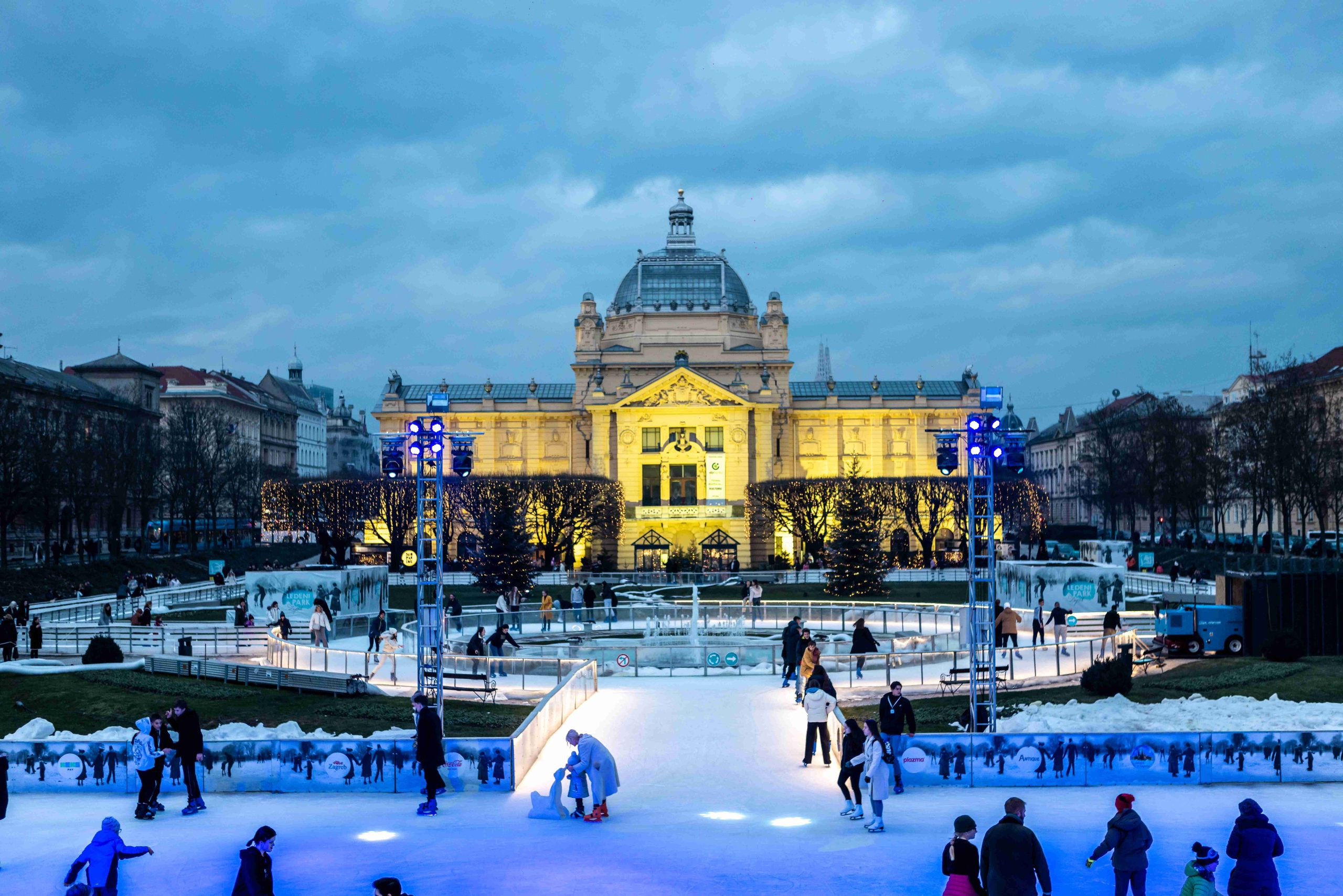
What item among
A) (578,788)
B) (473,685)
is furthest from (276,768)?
(473,685)

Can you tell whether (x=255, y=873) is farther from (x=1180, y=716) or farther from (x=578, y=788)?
(x=1180, y=716)

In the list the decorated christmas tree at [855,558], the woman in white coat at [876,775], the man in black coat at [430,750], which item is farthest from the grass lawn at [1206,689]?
the decorated christmas tree at [855,558]

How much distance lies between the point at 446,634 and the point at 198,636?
7257 millimetres

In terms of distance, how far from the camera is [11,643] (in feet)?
114

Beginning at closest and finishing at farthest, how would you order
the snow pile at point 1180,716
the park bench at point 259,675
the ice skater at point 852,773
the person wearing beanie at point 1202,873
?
the person wearing beanie at point 1202,873
the ice skater at point 852,773
the snow pile at point 1180,716
the park bench at point 259,675

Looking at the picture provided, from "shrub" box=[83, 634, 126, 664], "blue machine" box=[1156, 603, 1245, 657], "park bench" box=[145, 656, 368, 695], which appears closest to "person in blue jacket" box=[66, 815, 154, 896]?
"park bench" box=[145, 656, 368, 695]

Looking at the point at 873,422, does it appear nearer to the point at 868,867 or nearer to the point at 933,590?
the point at 933,590

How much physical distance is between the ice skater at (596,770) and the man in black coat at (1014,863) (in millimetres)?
7249

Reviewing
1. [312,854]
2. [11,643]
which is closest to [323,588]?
[11,643]

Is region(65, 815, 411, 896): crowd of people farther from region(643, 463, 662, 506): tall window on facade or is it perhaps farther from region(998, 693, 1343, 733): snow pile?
region(643, 463, 662, 506): tall window on facade

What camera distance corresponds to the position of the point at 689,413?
103625 mm

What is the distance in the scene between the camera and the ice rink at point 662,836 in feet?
50.4

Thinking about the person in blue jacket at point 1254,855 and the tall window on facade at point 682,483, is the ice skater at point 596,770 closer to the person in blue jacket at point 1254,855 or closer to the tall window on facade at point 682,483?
the person in blue jacket at point 1254,855

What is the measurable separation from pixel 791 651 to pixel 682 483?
72.0m
